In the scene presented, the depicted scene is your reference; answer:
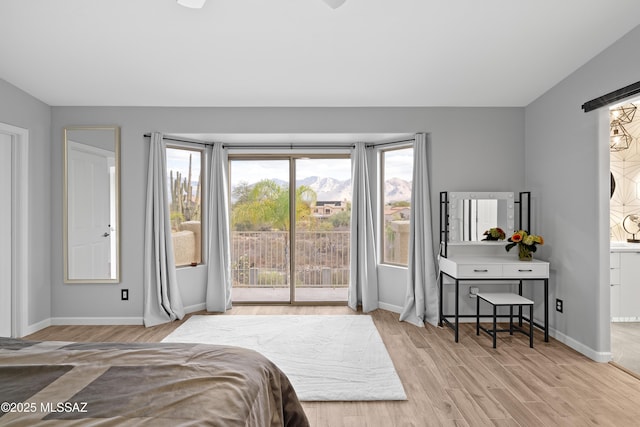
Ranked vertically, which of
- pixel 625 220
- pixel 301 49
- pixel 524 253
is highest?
pixel 301 49

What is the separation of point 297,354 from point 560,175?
10.1ft

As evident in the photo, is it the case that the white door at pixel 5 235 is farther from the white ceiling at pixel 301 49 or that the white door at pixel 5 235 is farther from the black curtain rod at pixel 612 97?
the black curtain rod at pixel 612 97

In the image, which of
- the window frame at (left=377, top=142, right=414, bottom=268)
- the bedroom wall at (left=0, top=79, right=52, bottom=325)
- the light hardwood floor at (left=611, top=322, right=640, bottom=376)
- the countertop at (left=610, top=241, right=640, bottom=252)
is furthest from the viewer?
the window frame at (left=377, top=142, right=414, bottom=268)

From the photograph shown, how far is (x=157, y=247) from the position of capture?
429 centimetres

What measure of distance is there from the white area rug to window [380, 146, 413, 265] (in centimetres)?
93

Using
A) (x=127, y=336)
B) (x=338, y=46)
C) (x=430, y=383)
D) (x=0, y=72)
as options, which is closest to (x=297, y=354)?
(x=430, y=383)

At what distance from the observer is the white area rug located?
2738mm

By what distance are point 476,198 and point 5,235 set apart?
490cm

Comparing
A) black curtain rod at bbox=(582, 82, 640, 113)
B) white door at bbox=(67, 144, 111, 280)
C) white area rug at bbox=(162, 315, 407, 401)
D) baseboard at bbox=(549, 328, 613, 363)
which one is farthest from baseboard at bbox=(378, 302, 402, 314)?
white door at bbox=(67, 144, 111, 280)

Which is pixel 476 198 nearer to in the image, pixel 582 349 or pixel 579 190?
pixel 579 190

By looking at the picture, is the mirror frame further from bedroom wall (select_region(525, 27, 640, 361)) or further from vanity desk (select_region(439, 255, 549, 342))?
vanity desk (select_region(439, 255, 549, 342))

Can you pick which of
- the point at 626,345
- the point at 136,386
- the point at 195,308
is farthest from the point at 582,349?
the point at 195,308

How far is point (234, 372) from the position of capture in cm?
133

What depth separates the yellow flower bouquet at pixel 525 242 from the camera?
381 centimetres
